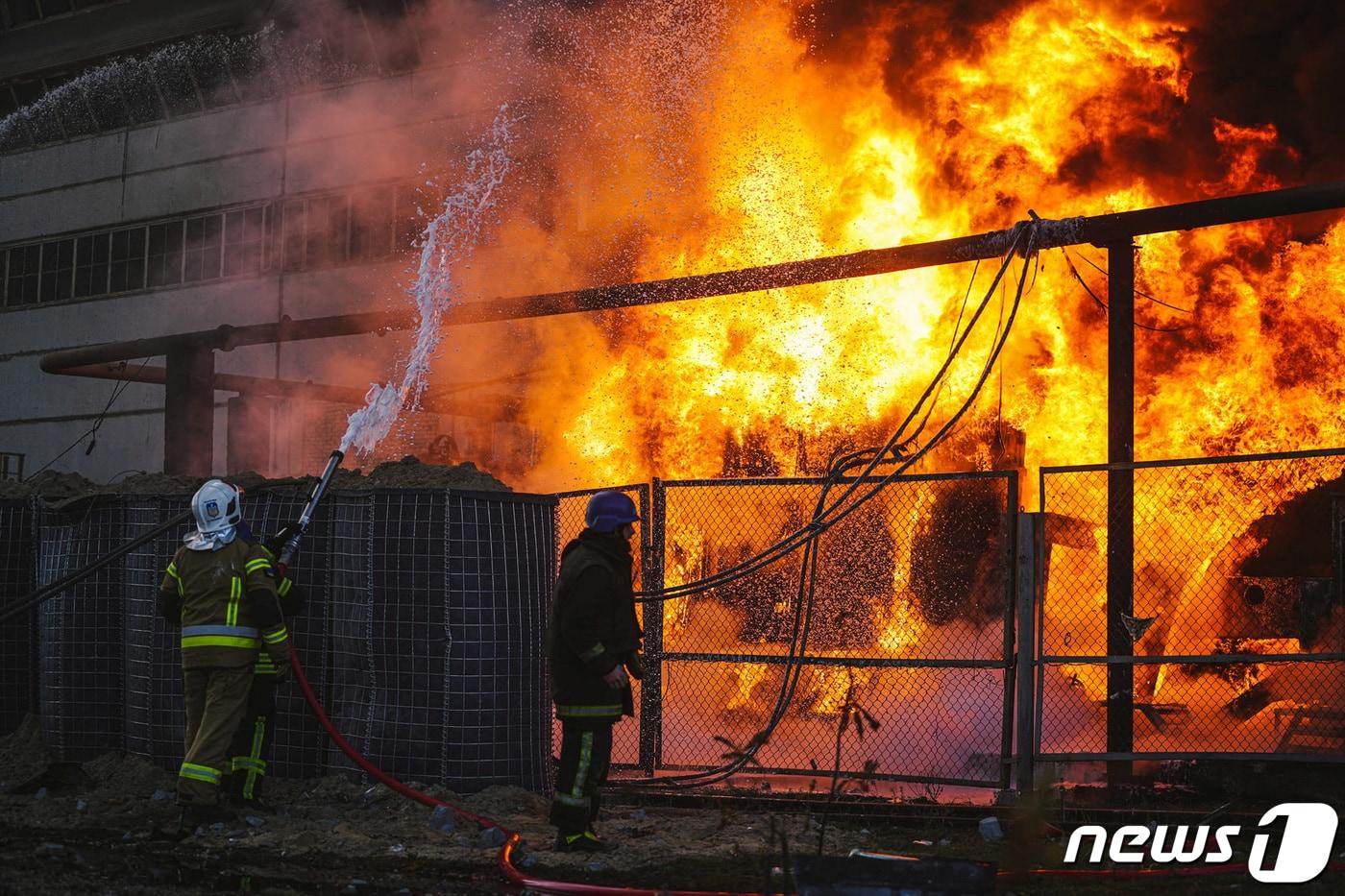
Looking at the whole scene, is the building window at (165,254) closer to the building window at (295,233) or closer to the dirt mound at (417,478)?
the building window at (295,233)

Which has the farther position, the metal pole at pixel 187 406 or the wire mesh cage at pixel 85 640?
the metal pole at pixel 187 406

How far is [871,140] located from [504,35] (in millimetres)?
7068

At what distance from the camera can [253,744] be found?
750 cm

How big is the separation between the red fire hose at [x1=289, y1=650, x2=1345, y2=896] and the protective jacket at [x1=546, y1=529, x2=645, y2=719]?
0.77 meters

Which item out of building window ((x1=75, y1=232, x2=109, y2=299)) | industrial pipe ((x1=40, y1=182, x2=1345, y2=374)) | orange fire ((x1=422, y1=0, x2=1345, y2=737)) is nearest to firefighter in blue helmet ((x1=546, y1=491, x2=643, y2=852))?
orange fire ((x1=422, y1=0, x2=1345, y2=737))

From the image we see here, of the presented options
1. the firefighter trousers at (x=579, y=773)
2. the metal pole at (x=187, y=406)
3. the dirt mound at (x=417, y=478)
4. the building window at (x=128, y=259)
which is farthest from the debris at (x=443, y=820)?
the building window at (x=128, y=259)

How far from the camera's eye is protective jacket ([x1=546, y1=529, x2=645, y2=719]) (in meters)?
6.66

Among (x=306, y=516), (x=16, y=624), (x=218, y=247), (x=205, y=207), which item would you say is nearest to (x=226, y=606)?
(x=306, y=516)

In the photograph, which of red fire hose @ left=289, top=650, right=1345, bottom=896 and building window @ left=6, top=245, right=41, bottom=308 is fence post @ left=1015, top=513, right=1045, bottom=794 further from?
building window @ left=6, top=245, right=41, bottom=308

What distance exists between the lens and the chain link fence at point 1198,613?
317 inches

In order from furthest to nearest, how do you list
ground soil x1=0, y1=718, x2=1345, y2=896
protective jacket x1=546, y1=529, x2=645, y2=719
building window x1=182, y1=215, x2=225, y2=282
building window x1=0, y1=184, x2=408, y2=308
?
building window x1=182, y1=215, x2=225, y2=282, building window x1=0, y1=184, x2=408, y2=308, protective jacket x1=546, y1=529, x2=645, y2=719, ground soil x1=0, y1=718, x2=1345, y2=896

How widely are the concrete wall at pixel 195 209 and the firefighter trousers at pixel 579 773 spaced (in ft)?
45.0

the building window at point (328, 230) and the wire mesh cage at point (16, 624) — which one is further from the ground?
the building window at point (328, 230)

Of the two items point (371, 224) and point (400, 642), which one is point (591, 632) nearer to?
point (400, 642)
